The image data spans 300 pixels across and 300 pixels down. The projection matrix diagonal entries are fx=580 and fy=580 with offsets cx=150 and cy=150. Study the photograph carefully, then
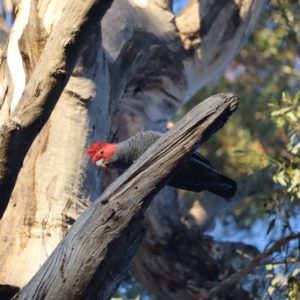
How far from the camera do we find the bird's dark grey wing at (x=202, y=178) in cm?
216

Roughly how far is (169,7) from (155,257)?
1.65 meters

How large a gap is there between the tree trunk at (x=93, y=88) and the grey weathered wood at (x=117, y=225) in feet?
1.60

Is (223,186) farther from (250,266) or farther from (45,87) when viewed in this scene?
(250,266)

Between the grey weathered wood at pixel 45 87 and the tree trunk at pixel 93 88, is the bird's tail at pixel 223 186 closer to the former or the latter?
the tree trunk at pixel 93 88

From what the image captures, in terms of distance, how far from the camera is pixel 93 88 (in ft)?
8.33

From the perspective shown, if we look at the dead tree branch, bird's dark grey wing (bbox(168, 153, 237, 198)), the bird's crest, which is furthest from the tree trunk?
the dead tree branch

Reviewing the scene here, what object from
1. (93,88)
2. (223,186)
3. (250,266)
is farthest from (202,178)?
(250,266)

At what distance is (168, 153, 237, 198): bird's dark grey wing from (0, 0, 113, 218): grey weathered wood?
1.95 feet

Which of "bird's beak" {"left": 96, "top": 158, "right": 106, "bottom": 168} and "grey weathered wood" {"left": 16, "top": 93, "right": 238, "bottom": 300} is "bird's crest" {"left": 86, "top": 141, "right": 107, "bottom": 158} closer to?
"bird's beak" {"left": 96, "top": 158, "right": 106, "bottom": 168}

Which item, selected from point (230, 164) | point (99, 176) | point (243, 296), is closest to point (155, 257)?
point (243, 296)

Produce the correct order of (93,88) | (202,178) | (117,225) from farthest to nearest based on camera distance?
(93,88)
(202,178)
(117,225)

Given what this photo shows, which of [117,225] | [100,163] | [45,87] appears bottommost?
[100,163]

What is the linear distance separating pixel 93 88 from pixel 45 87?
0.77m

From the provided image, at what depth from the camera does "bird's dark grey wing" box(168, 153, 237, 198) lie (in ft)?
7.07
